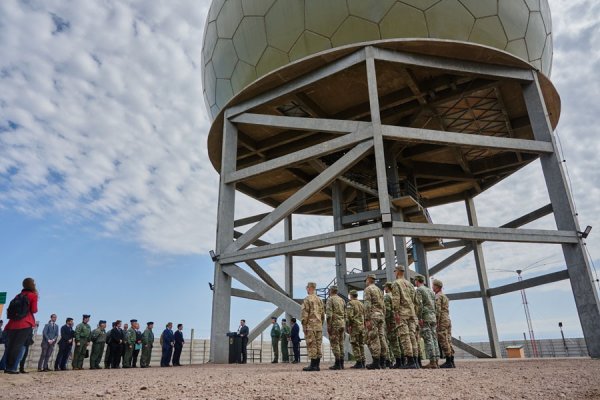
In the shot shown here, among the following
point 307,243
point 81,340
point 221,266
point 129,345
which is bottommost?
point 129,345

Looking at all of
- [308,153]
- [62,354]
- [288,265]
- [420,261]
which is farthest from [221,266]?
[420,261]

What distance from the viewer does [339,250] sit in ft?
45.4

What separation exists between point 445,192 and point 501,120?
4.97 m

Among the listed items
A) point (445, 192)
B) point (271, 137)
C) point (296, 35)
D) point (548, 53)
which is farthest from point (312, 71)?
point (445, 192)

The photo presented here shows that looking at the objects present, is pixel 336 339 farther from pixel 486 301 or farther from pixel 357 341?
pixel 486 301

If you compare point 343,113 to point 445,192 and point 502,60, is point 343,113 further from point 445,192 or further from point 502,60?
point 445,192

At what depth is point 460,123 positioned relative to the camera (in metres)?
13.2

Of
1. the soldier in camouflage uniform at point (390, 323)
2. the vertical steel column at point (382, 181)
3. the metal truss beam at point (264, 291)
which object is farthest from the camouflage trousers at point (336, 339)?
the metal truss beam at point (264, 291)

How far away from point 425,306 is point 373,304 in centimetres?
91

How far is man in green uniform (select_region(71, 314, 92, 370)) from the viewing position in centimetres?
1075

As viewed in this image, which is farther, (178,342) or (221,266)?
(178,342)

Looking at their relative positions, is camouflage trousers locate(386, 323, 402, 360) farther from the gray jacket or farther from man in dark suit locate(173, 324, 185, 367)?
the gray jacket

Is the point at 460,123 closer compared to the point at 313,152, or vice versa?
the point at 313,152

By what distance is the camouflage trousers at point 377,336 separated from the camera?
615 cm
